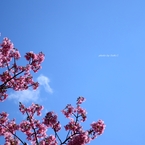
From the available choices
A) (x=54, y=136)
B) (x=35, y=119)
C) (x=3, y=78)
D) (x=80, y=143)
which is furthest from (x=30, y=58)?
(x=80, y=143)

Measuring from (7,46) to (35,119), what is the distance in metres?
5.35

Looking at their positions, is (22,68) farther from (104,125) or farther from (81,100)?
(104,125)

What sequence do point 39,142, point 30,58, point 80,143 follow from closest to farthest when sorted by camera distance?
point 80,143 < point 39,142 < point 30,58

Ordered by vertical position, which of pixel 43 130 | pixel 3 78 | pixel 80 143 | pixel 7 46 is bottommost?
pixel 80 143

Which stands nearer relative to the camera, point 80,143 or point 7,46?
point 80,143

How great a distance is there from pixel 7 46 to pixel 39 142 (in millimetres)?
6677

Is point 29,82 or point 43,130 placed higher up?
point 29,82

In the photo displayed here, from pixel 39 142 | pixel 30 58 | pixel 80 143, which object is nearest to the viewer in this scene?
pixel 80 143

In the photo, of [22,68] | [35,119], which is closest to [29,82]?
[22,68]

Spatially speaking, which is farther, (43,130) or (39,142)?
(43,130)

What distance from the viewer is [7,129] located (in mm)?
16500

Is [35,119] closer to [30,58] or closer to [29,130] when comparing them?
[29,130]

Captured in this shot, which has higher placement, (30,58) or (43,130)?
(30,58)

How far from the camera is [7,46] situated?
1620 centimetres
